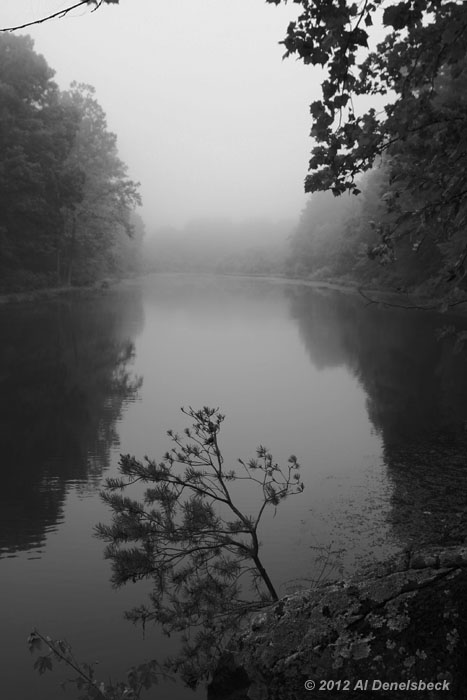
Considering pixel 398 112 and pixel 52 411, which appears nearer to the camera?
pixel 398 112

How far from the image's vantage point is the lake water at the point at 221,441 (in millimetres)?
5984

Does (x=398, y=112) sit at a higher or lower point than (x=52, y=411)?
higher

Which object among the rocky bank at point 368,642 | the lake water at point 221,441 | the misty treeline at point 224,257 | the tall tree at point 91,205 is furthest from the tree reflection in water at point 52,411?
the misty treeline at point 224,257

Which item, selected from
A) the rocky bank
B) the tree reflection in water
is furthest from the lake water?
the rocky bank

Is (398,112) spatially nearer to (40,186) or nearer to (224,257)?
(40,186)

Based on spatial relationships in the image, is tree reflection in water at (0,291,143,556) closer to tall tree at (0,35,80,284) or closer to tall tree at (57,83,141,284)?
tall tree at (0,35,80,284)

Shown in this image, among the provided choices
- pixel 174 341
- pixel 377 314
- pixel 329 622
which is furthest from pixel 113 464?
pixel 377 314

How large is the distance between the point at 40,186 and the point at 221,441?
109 ft

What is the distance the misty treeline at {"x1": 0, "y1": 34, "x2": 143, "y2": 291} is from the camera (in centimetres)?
3844

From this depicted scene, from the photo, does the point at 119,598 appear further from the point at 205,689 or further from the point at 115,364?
the point at 115,364

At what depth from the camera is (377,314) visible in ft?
116

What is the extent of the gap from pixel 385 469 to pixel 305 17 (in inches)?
292

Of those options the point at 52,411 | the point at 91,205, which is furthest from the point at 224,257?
the point at 52,411

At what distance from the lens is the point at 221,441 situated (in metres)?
11.7
